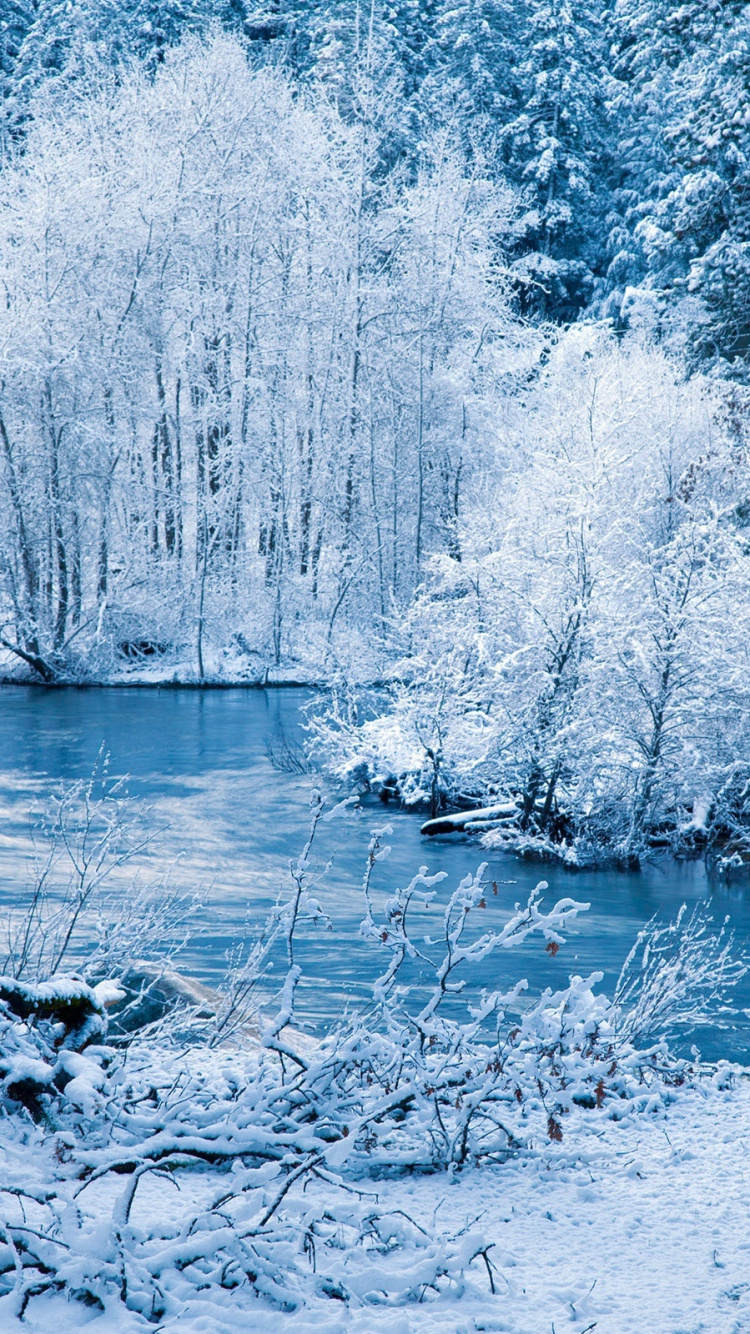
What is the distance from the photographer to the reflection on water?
9.52m

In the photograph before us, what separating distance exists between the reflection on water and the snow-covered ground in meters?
2.05

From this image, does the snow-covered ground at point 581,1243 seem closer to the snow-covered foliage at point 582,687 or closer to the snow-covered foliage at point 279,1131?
the snow-covered foliage at point 279,1131

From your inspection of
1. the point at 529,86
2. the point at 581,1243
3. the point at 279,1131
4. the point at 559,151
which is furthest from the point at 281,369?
the point at 581,1243

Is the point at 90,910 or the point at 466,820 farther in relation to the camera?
the point at 466,820

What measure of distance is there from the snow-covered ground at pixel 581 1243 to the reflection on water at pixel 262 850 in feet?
6.72

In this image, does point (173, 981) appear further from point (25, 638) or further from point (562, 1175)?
point (25, 638)

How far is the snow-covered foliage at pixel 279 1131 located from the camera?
10.5 feet

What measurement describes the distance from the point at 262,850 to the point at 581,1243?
9911 mm

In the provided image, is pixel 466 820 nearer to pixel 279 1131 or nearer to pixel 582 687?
pixel 582 687

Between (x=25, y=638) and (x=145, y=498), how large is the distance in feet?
18.7

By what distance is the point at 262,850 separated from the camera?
13.7m

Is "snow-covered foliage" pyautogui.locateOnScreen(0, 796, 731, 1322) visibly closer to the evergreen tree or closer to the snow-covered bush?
the snow-covered bush

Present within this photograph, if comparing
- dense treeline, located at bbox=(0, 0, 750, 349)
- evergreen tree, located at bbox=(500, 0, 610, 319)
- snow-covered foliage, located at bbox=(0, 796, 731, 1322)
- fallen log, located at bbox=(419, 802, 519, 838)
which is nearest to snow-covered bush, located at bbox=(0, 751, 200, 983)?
snow-covered foliage, located at bbox=(0, 796, 731, 1322)

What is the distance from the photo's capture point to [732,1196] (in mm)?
4473
